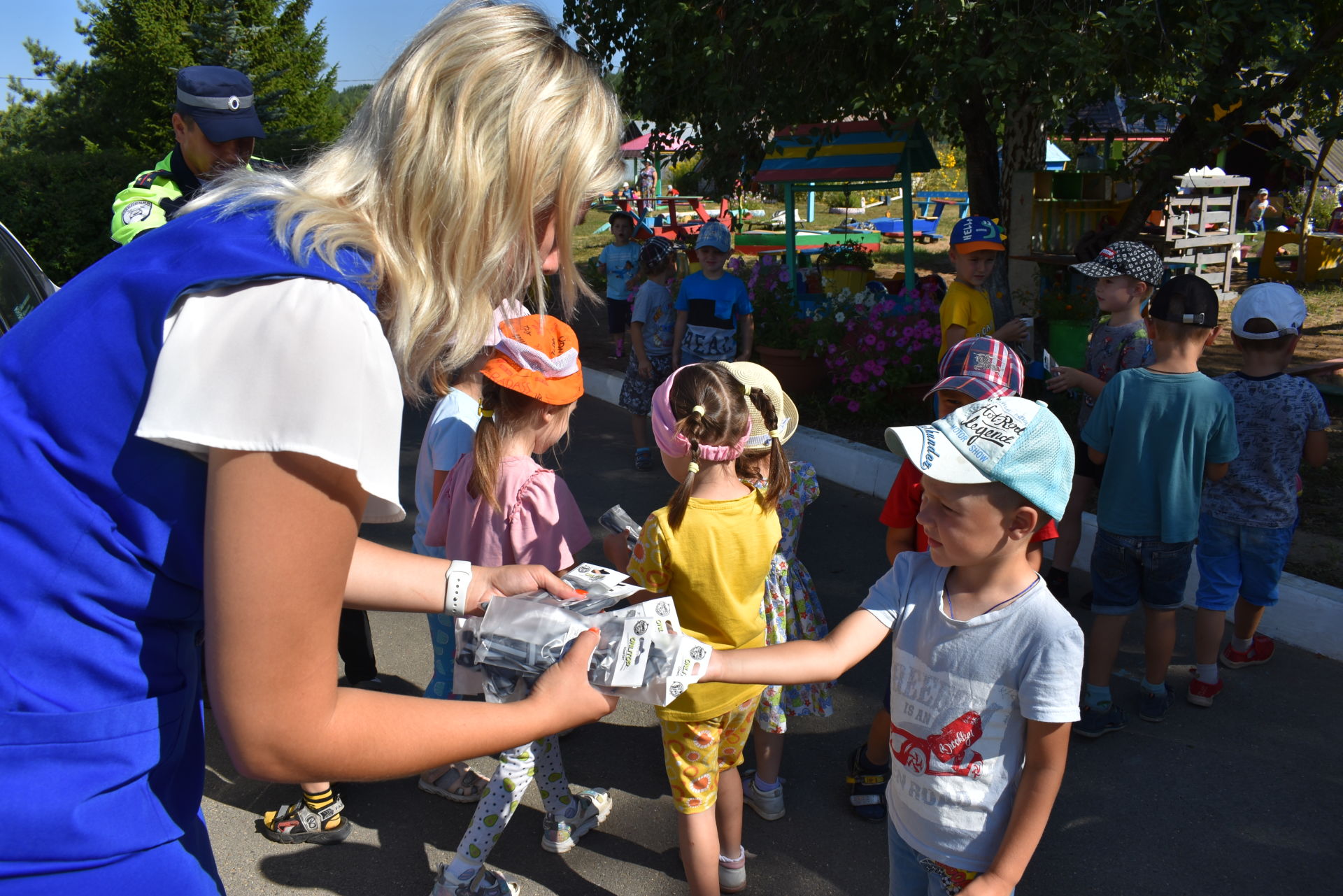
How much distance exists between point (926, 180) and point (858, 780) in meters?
32.5

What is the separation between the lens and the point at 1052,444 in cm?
184

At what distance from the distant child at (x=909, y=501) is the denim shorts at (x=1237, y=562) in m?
1.15

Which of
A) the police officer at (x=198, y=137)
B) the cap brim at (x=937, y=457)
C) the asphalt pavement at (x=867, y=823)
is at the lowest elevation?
the asphalt pavement at (x=867, y=823)

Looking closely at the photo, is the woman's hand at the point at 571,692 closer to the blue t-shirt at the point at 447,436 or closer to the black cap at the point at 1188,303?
the blue t-shirt at the point at 447,436

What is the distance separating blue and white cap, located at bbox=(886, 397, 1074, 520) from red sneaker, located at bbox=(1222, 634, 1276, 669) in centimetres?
270

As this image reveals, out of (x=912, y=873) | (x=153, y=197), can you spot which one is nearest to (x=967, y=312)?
(x=912, y=873)

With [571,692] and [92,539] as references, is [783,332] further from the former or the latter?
[92,539]

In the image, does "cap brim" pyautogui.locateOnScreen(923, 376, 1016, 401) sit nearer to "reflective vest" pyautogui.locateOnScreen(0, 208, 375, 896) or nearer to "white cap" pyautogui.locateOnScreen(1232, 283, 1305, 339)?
"white cap" pyautogui.locateOnScreen(1232, 283, 1305, 339)

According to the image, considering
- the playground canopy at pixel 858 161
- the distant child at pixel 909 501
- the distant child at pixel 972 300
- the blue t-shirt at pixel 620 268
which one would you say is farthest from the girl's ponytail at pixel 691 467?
the blue t-shirt at pixel 620 268

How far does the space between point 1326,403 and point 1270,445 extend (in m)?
4.59

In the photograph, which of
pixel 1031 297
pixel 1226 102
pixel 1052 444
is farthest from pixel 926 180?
pixel 1052 444

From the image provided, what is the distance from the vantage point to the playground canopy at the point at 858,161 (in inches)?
369

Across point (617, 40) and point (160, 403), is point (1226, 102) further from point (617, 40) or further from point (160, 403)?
point (160, 403)

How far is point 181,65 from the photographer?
751 inches
